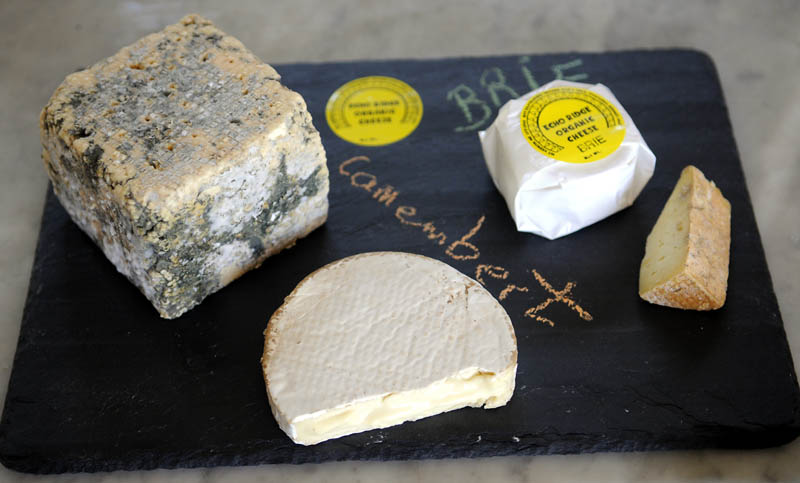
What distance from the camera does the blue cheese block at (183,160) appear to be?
1857 millimetres

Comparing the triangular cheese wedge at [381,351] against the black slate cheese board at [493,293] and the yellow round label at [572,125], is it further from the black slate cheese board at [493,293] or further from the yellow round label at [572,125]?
the yellow round label at [572,125]

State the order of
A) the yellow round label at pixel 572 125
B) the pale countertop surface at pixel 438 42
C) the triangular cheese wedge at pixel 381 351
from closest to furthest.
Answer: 1. the triangular cheese wedge at pixel 381 351
2. the yellow round label at pixel 572 125
3. the pale countertop surface at pixel 438 42

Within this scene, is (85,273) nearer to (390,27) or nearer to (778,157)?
(390,27)

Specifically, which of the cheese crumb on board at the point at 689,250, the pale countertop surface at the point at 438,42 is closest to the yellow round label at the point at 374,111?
the pale countertop surface at the point at 438,42

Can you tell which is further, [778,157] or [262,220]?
[778,157]

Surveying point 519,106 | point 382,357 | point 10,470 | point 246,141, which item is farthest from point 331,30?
point 10,470

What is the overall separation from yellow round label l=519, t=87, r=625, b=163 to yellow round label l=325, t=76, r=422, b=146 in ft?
1.23

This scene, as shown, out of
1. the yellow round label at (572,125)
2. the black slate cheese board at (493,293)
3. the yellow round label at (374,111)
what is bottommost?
the black slate cheese board at (493,293)

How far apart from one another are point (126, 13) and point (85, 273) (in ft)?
3.54

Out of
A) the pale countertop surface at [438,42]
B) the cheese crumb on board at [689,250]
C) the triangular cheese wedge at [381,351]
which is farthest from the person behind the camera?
the pale countertop surface at [438,42]

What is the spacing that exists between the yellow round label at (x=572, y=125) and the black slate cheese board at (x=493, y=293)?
0.66 ft

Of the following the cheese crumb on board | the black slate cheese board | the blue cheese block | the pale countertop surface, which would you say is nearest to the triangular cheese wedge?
the black slate cheese board

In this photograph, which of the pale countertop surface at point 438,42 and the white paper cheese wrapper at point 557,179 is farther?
the pale countertop surface at point 438,42

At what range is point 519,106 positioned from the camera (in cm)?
221
